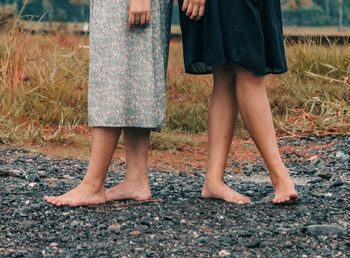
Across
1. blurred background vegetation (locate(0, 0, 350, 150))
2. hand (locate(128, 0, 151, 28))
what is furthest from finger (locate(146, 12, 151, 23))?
blurred background vegetation (locate(0, 0, 350, 150))

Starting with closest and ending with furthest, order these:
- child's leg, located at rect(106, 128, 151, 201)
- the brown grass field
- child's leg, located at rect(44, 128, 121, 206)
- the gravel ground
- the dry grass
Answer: the gravel ground
child's leg, located at rect(44, 128, 121, 206)
child's leg, located at rect(106, 128, 151, 201)
the brown grass field
the dry grass

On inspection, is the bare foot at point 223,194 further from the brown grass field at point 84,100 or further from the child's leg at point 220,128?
the brown grass field at point 84,100

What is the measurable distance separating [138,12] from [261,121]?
0.73 m

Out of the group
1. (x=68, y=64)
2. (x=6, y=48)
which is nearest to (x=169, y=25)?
(x=6, y=48)

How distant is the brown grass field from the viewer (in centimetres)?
815

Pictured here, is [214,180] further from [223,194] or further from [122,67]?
[122,67]

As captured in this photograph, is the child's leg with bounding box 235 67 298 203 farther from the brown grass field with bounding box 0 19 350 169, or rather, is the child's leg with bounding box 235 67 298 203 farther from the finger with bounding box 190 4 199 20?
the brown grass field with bounding box 0 19 350 169

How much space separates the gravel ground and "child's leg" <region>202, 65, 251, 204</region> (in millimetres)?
71

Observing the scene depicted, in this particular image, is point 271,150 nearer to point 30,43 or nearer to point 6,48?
point 6,48

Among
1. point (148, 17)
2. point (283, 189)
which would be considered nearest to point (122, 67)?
point (148, 17)

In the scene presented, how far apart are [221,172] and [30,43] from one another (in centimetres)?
557

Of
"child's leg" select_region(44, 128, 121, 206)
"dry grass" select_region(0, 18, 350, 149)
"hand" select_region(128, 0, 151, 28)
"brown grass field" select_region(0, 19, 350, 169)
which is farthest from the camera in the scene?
"dry grass" select_region(0, 18, 350, 149)

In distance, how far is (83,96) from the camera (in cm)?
938

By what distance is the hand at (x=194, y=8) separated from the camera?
485cm
